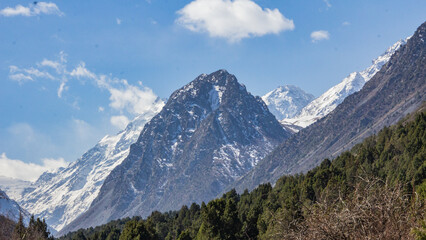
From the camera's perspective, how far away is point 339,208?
22.1 meters

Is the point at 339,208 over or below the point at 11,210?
below

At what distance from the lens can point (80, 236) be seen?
18262 centimetres

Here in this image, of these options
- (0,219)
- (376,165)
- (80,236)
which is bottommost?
(376,165)

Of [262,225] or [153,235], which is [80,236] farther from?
[262,225]

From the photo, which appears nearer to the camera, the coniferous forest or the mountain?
the coniferous forest

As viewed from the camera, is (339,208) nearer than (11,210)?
Yes

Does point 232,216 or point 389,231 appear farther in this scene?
point 232,216

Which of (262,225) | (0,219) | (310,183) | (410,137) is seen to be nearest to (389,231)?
(0,219)

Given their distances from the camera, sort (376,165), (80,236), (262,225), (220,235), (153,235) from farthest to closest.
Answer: (80,236) < (376,165) < (153,235) < (262,225) < (220,235)

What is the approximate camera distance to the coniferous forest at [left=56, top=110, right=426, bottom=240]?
53.5 feet

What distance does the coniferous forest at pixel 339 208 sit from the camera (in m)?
16.3

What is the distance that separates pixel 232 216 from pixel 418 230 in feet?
223

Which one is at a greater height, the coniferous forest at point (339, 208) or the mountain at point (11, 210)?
the mountain at point (11, 210)

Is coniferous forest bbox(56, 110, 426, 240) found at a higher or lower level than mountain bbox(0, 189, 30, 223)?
lower
